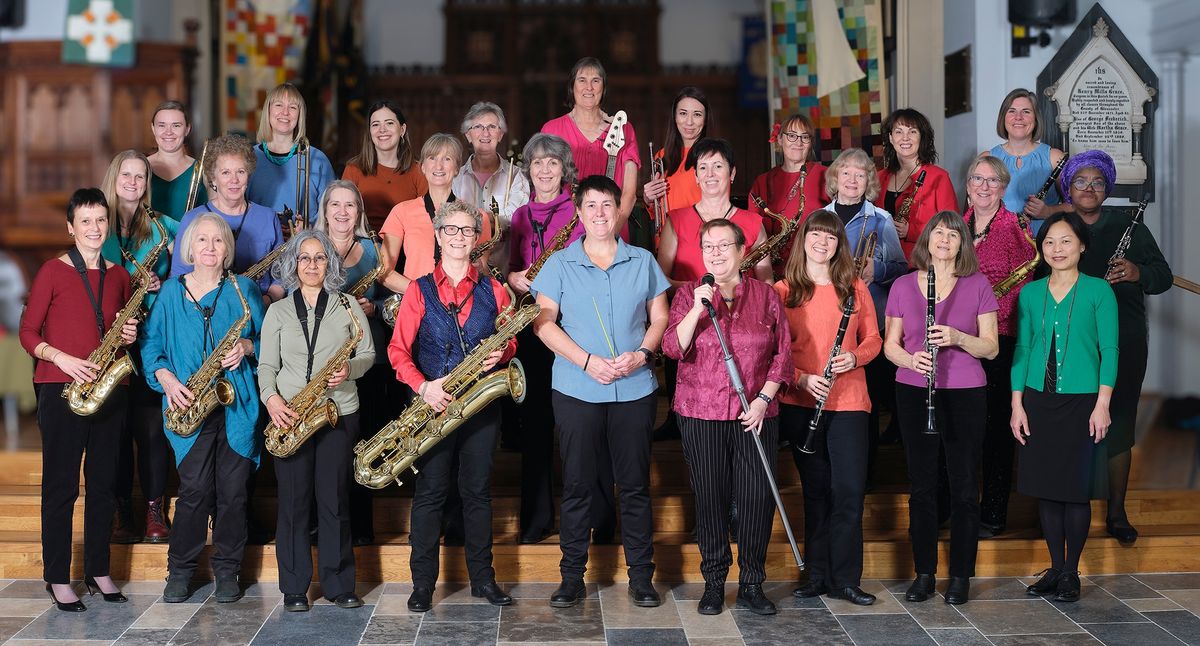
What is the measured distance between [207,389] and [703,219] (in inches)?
72.0

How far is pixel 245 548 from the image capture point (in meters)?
Answer: 4.29

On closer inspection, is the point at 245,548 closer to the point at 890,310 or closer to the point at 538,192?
the point at 538,192

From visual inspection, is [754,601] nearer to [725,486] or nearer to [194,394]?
[725,486]

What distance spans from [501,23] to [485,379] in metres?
7.13

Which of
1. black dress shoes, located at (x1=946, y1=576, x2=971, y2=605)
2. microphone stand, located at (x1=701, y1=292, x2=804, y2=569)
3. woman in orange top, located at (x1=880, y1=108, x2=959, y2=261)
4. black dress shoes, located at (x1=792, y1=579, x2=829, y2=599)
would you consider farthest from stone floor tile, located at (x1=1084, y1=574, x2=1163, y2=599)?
woman in orange top, located at (x1=880, y1=108, x2=959, y2=261)

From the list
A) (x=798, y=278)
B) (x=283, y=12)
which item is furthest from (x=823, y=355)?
(x=283, y=12)

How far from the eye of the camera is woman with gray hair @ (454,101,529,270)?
15.2 ft

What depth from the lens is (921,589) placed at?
4.05 metres

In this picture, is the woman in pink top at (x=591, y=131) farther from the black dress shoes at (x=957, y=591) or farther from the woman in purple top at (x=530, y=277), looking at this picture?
the black dress shoes at (x=957, y=591)

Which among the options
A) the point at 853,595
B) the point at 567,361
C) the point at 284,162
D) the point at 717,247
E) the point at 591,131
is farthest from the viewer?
the point at 591,131

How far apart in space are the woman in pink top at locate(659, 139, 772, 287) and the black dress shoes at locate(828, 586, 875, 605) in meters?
1.14

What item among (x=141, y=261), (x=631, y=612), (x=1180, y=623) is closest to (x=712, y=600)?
(x=631, y=612)

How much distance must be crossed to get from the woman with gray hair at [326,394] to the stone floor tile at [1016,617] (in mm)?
2081

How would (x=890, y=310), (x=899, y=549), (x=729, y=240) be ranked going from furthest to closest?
1. (x=899, y=549)
2. (x=890, y=310)
3. (x=729, y=240)
